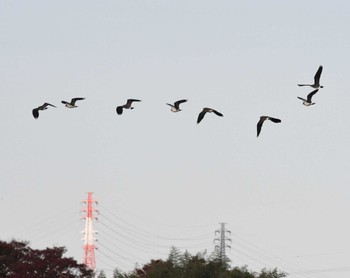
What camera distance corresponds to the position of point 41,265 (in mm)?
107500

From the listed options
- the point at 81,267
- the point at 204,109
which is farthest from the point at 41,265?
the point at 204,109

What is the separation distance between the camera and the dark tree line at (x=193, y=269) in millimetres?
98812

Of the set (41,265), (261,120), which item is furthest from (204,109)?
(41,265)

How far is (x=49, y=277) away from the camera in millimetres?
107125

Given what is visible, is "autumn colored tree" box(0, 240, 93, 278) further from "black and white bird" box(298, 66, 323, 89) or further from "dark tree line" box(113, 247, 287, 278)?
"black and white bird" box(298, 66, 323, 89)

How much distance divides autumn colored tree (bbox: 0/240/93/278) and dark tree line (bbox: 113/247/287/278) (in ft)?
19.2

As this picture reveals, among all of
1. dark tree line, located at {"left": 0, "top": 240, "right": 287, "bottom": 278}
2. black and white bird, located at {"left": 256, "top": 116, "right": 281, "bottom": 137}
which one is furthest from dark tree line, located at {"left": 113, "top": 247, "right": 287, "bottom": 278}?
black and white bird, located at {"left": 256, "top": 116, "right": 281, "bottom": 137}

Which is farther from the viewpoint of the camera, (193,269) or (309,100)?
(193,269)

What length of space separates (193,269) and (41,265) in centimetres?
1196

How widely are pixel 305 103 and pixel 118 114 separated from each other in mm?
7764

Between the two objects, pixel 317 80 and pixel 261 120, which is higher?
pixel 317 80

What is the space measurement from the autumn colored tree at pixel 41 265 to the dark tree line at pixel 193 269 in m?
5.85

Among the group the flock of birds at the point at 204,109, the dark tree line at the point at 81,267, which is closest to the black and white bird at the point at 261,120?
the flock of birds at the point at 204,109

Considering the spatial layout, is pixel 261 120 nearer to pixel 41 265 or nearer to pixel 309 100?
pixel 309 100
